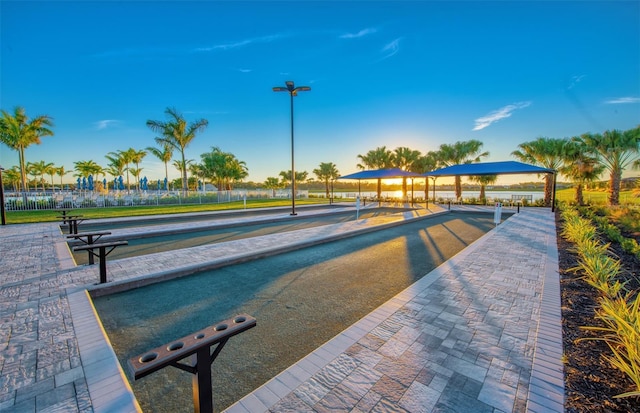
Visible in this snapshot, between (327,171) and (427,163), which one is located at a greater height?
(327,171)


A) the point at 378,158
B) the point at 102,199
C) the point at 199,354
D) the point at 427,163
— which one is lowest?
the point at 199,354

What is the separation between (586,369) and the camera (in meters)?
2.30

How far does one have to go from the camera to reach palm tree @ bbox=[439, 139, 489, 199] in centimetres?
2703

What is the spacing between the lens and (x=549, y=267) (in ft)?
17.9

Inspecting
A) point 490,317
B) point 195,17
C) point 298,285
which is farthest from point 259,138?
point 490,317

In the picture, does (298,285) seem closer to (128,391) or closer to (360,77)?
(128,391)

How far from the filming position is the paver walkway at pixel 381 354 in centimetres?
196

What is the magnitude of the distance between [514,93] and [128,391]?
73.0ft

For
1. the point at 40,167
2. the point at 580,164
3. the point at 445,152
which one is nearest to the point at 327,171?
the point at 445,152

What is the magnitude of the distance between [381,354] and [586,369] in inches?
72.0

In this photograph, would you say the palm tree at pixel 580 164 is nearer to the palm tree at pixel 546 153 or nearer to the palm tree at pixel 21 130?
the palm tree at pixel 546 153

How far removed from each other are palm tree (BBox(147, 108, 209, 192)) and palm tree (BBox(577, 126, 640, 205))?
117 feet

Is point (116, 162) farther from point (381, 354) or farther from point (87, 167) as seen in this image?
point (381, 354)

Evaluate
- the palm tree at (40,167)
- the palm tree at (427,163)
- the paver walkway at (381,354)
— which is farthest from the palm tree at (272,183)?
the palm tree at (40,167)
